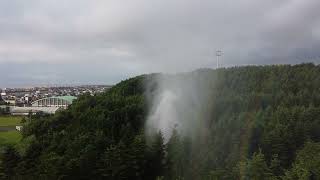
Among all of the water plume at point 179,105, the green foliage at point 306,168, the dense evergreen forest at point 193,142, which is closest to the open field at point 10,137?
the dense evergreen forest at point 193,142

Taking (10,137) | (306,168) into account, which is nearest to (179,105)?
(10,137)

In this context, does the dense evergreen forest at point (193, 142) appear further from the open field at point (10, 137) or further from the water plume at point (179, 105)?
the open field at point (10, 137)

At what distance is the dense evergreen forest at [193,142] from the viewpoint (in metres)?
46.5

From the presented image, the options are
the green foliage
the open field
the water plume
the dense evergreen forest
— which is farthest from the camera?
the open field

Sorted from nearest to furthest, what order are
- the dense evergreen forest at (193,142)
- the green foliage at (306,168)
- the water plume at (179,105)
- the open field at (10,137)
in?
the green foliage at (306,168) < the dense evergreen forest at (193,142) < the water plume at (179,105) < the open field at (10,137)

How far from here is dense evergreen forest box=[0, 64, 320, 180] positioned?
46.5 metres

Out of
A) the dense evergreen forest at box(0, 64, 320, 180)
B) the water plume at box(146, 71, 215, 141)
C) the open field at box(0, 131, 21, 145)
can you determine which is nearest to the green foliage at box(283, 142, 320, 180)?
the dense evergreen forest at box(0, 64, 320, 180)

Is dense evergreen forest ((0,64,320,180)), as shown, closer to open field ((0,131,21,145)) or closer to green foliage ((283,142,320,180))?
green foliage ((283,142,320,180))

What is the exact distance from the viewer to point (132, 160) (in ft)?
157

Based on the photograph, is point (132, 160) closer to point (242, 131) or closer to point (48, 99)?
point (242, 131)

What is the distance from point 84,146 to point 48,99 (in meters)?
120

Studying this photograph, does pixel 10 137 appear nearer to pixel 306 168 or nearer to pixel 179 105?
pixel 179 105

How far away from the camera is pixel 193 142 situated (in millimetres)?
54719

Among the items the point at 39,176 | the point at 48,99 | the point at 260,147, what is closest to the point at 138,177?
the point at 39,176
